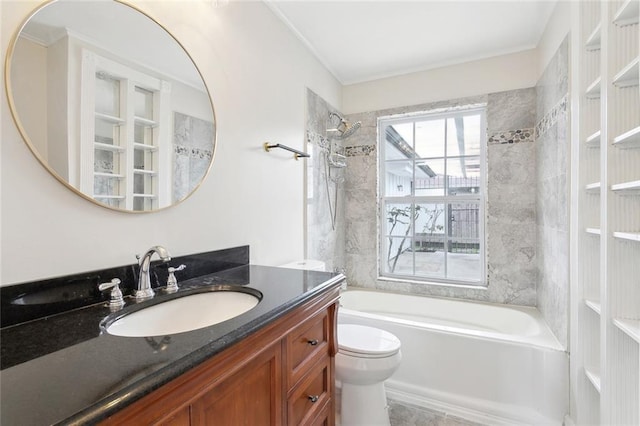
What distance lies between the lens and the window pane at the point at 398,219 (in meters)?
2.99

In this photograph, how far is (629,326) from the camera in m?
1.14

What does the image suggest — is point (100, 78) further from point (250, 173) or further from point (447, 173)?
point (447, 173)

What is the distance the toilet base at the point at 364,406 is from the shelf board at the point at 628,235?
130 centimetres

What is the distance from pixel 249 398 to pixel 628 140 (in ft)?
5.31

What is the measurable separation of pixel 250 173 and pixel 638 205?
1.77m

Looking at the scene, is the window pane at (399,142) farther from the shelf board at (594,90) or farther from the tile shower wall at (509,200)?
the shelf board at (594,90)

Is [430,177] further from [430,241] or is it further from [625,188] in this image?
[625,188]

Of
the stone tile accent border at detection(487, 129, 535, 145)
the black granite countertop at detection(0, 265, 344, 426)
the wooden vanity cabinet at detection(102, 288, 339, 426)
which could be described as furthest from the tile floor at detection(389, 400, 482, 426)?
the stone tile accent border at detection(487, 129, 535, 145)

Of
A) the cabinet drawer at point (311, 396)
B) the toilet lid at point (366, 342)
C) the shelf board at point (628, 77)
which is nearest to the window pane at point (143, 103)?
the cabinet drawer at point (311, 396)

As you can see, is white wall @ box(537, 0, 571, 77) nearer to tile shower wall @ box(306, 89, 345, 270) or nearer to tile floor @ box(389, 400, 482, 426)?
tile shower wall @ box(306, 89, 345, 270)

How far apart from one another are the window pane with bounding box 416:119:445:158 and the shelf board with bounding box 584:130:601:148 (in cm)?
138

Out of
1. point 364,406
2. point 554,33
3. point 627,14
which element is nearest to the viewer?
point 627,14

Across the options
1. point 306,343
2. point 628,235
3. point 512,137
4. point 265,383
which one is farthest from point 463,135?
point 265,383

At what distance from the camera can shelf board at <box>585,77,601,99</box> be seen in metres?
1.39
